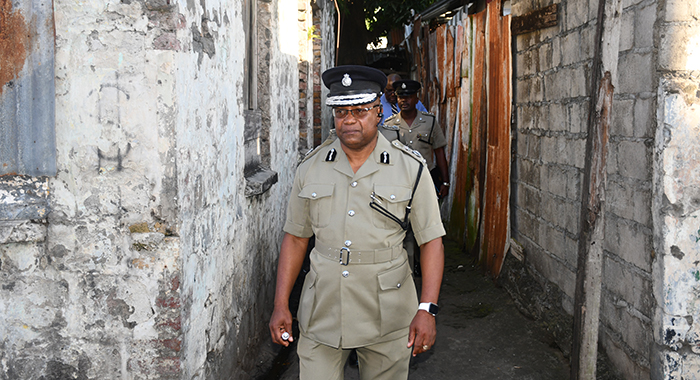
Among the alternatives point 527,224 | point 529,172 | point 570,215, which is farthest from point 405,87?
point 570,215

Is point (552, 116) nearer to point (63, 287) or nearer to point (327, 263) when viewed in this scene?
point (327, 263)

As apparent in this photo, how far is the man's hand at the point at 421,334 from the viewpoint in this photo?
2.38 meters

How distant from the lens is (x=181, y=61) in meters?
2.48

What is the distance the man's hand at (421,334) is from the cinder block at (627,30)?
1.85 m

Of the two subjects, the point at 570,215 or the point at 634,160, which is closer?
the point at 634,160

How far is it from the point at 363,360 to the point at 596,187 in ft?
4.75

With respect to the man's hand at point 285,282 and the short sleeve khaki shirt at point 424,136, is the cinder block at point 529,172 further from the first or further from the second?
the man's hand at point 285,282

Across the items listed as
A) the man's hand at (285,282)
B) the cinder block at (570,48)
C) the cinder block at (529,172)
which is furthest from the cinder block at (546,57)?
the man's hand at (285,282)

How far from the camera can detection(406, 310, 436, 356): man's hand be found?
2.38 metres

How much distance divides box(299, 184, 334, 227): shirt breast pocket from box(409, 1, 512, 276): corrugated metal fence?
3.15 metres

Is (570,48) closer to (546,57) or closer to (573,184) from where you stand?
(546,57)

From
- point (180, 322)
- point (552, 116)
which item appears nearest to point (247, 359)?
point (180, 322)

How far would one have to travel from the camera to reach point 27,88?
2396mm

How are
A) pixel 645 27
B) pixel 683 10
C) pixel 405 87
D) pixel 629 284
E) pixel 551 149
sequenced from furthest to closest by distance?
pixel 405 87 < pixel 551 149 < pixel 629 284 < pixel 645 27 < pixel 683 10
